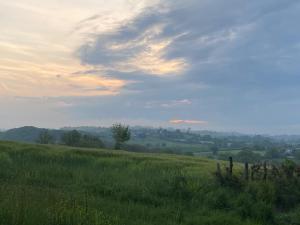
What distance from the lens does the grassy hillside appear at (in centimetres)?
982

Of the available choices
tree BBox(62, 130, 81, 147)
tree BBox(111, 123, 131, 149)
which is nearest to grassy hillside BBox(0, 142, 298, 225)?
tree BBox(111, 123, 131, 149)

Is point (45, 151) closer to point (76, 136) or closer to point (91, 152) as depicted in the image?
point (91, 152)

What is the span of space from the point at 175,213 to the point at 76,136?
66.2 meters

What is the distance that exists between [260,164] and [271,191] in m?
3.23

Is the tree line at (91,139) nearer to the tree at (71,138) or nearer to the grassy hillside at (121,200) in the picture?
the tree at (71,138)

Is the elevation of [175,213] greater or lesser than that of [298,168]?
lesser

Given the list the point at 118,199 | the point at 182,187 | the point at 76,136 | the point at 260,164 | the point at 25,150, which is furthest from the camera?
the point at 76,136

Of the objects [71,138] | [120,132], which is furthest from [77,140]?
[120,132]

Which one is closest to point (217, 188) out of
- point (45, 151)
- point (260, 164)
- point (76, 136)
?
point (260, 164)

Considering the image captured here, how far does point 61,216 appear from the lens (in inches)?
376

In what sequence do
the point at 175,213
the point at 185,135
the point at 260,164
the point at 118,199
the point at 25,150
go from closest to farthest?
the point at 175,213
the point at 118,199
the point at 260,164
the point at 25,150
the point at 185,135

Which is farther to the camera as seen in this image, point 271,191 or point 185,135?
point 185,135

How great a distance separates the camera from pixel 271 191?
1806 centimetres

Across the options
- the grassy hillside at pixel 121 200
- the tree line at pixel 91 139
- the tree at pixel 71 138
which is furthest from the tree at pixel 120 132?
the grassy hillside at pixel 121 200
